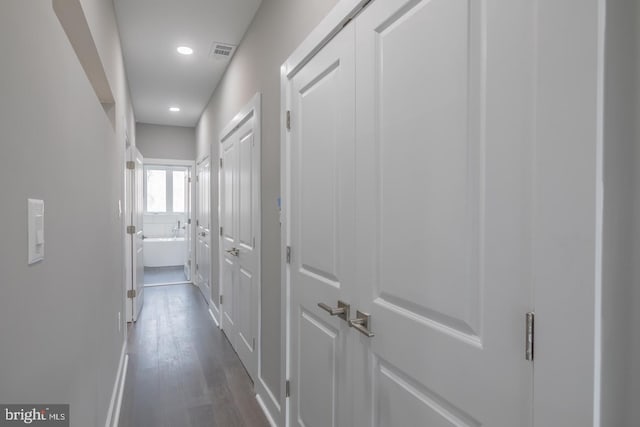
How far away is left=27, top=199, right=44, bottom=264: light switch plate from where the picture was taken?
778mm

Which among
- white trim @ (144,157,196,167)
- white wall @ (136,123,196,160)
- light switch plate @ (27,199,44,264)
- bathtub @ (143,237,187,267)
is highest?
white wall @ (136,123,196,160)

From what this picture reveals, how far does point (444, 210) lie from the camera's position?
935 mm

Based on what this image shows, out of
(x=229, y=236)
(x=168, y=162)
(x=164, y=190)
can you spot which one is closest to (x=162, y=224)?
(x=164, y=190)

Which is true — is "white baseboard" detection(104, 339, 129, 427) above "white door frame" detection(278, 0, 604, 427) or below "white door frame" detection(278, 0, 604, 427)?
below

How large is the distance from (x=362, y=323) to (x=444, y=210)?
0.56 metres

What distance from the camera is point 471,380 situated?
85 cm

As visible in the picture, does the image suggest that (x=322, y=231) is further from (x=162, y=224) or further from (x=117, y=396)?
(x=162, y=224)

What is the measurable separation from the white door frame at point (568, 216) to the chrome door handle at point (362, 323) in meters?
0.60

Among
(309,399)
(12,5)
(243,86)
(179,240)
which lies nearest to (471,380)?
(309,399)

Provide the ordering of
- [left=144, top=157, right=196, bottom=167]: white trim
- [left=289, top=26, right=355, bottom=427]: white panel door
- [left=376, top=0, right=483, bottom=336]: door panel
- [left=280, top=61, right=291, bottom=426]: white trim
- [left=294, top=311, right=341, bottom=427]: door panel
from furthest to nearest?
[left=144, top=157, right=196, bottom=167]: white trim → [left=280, top=61, right=291, bottom=426]: white trim → [left=294, top=311, right=341, bottom=427]: door panel → [left=289, top=26, right=355, bottom=427]: white panel door → [left=376, top=0, right=483, bottom=336]: door panel

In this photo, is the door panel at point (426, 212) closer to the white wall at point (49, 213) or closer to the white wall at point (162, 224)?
the white wall at point (49, 213)

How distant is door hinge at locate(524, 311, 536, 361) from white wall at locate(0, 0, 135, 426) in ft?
3.21

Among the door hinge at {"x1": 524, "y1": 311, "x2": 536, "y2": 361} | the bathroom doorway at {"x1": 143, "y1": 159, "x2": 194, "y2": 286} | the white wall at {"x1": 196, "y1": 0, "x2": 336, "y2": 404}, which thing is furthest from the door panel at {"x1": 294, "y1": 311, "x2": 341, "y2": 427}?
the bathroom doorway at {"x1": 143, "y1": 159, "x2": 194, "y2": 286}

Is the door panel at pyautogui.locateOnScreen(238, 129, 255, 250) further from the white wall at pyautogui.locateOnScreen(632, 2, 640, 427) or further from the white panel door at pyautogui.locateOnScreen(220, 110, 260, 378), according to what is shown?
the white wall at pyautogui.locateOnScreen(632, 2, 640, 427)
